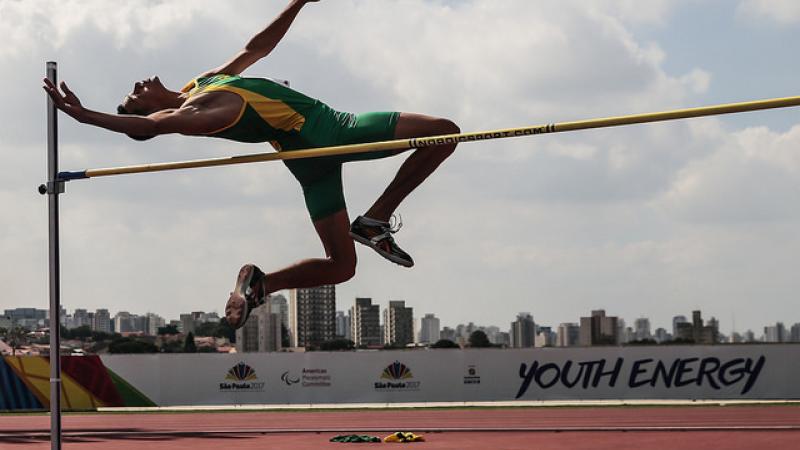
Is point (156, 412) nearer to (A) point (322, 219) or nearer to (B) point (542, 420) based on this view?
(B) point (542, 420)

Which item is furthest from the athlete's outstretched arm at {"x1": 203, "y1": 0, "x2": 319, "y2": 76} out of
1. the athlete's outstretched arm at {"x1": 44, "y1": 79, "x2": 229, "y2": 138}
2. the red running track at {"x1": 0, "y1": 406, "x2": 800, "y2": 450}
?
the red running track at {"x1": 0, "y1": 406, "x2": 800, "y2": 450}

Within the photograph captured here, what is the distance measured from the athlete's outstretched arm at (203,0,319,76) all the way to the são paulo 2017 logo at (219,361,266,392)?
1929 centimetres

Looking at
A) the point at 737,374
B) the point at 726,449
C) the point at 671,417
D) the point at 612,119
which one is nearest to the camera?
the point at 612,119

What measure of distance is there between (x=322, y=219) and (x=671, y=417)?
13975 millimetres

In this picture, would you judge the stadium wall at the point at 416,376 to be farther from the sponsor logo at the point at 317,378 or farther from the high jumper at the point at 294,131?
the high jumper at the point at 294,131

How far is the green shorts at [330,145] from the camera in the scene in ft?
20.4

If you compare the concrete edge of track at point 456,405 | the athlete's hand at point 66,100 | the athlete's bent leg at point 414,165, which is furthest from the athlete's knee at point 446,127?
the concrete edge of track at point 456,405

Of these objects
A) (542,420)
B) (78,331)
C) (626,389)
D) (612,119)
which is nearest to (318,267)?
(612,119)

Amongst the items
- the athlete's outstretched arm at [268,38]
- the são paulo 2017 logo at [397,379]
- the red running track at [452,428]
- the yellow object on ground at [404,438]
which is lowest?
the red running track at [452,428]

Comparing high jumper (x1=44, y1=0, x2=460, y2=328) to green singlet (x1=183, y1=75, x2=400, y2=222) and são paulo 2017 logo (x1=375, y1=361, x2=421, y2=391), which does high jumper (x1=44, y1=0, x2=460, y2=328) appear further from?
são paulo 2017 logo (x1=375, y1=361, x2=421, y2=391)

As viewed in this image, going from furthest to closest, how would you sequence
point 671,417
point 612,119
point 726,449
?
point 671,417, point 726,449, point 612,119

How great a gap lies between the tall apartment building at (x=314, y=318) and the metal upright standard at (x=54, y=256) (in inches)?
2831

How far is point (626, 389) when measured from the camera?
23.5 meters

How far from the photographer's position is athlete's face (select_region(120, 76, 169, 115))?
6.33 m
